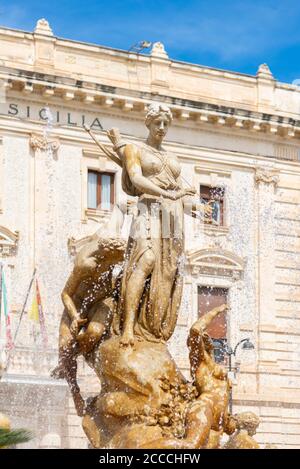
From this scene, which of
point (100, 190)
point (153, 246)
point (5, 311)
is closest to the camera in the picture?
point (153, 246)

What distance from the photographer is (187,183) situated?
107 ft

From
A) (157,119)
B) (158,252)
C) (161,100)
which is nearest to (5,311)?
(161,100)

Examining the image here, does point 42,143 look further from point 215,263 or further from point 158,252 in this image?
point 158,252

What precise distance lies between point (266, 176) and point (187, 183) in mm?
4290

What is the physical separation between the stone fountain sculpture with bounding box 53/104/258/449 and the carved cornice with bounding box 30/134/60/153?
21236 mm

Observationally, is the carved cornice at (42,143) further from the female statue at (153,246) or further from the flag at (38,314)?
the female statue at (153,246)

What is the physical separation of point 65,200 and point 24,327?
11.8ft

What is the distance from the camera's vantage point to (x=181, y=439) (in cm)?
1077

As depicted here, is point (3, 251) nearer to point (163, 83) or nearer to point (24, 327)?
point (24, 327)

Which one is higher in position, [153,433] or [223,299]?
[223,299]

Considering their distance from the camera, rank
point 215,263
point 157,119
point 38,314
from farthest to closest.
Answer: point 215,263 → point 38,314 → point 157,119

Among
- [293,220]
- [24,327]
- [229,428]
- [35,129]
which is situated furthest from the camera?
[293,220]
